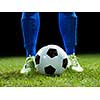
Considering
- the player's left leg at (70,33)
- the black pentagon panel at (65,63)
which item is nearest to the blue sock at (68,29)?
the player's left leg at (70,33)

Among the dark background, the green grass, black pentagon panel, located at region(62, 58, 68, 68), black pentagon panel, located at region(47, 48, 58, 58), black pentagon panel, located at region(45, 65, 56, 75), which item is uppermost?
the dark background

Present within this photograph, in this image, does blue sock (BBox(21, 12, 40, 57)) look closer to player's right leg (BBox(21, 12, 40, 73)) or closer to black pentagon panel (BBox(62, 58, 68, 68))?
player's right leg (BBox(21, 12, 40, 73))

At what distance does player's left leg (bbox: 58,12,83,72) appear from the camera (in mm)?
1831

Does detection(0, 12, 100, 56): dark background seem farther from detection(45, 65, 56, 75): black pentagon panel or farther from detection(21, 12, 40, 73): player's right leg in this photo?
detection(45, 65, 56, 75): black pentagon panel

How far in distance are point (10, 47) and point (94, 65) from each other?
0.39m

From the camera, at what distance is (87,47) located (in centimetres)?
185

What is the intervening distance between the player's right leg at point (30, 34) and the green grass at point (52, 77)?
0.03 m

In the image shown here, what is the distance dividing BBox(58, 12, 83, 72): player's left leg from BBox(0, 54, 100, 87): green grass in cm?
3

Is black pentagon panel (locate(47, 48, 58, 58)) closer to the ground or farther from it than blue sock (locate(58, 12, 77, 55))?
closer to the ground

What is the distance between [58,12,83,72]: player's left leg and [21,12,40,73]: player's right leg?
11cm

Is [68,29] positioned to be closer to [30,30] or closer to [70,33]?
[70,33]

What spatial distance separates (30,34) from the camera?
1.84 meters

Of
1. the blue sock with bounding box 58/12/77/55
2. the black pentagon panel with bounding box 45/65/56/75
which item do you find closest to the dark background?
the blue sock with bounding box 58/12/77/55
